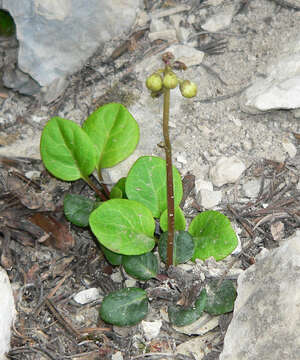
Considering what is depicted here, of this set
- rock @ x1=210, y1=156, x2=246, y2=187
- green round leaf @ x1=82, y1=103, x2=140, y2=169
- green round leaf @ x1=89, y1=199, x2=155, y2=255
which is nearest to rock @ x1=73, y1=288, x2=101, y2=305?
green round leaf @ x1=89, y1=199, x2=155, y2=255

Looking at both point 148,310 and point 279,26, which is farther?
point 279,26

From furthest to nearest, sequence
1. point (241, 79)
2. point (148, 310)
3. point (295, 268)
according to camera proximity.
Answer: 1. point (241, 79)
2. point (148, 310)
3. point (295, 268)

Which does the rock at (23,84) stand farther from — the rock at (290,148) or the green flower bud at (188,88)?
the green flower bud at (188,88)

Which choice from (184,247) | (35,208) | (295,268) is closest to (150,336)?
(184,247)

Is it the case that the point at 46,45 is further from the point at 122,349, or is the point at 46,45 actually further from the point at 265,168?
the point at 122,349

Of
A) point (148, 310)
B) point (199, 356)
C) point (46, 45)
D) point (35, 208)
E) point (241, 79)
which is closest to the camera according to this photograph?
point (199, 356)

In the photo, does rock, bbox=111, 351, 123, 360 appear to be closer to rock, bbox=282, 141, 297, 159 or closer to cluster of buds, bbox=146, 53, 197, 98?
cluster of buds, bbox=146, 53, 197, 98

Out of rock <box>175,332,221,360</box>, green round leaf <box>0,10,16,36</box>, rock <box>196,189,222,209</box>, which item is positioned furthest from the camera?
green round leaf <box>0,10,16,36</box>
